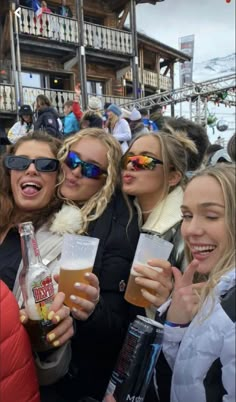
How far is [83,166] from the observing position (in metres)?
2.12

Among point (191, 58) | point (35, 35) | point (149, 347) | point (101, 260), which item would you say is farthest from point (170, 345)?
point (191, 58)

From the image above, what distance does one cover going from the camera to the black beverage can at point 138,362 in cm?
121

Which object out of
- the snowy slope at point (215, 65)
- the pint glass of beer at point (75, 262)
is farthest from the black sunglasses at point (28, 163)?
the snowy slope at point (215, 65)

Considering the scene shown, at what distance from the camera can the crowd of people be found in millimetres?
1117

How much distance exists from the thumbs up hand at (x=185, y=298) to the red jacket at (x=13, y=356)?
0.53 m

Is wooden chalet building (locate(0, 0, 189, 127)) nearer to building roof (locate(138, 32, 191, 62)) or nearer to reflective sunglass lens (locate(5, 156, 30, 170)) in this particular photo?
building roof (locate(138, 32, 191, 62))

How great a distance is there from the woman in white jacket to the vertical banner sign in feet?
62.5

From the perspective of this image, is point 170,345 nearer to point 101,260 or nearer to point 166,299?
point 166,299

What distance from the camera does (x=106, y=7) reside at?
16125 mm

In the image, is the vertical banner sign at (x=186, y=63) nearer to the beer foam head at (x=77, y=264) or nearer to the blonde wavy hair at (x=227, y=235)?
the blonde wavy hair at (x=227, y=235)

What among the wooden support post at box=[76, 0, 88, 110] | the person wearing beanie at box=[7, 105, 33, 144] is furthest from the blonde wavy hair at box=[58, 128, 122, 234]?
the wooden support post at box=[76, 0, 88, 110]

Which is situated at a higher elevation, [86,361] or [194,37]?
[194,37]

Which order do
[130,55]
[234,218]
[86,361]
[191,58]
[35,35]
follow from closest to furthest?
1. [234,218]
2. [86,361]
3. [35,35]
4. [130,55]
5. [191,58]

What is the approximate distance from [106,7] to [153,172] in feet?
52.8
